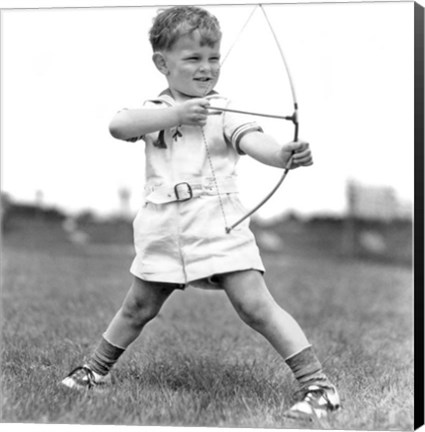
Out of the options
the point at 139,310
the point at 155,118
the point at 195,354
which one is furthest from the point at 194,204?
the point at 195,354

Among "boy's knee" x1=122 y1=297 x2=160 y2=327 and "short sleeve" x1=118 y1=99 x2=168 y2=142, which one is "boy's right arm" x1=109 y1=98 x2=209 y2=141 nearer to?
"short sleeve" x1=118 y1=99 x2=168 y2=142

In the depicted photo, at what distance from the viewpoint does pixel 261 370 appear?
2.59 metres

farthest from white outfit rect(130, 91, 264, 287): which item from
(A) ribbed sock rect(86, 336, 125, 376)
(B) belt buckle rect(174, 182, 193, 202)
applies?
(A) ribbed sock rect(86, 336, 125, 376)

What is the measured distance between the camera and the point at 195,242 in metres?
2.18

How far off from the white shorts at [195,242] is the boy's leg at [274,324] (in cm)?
4

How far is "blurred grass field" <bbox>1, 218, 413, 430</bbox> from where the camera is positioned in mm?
2162

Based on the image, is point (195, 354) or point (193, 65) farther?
point (195, 354)

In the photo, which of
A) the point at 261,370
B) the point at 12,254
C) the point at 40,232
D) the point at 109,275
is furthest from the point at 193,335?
the point at 40,232

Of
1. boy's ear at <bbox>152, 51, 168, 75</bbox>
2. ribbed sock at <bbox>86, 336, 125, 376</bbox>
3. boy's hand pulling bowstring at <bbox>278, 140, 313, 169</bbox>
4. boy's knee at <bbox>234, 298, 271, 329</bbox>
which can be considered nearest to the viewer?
Answer: boy's hand pulling bowstring at <bbox>278, 140, 313, 169</bbox>

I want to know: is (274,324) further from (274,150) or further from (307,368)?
(274,150)

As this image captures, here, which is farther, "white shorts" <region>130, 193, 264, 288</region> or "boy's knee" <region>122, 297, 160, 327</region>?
"boy's knee" <region>122, 297, 160, 327</region>

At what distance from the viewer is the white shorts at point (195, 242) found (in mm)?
2158

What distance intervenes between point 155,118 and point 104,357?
653mm

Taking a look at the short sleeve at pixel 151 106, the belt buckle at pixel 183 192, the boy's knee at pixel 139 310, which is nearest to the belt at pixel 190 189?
the belt buckle at pixel 183 192
